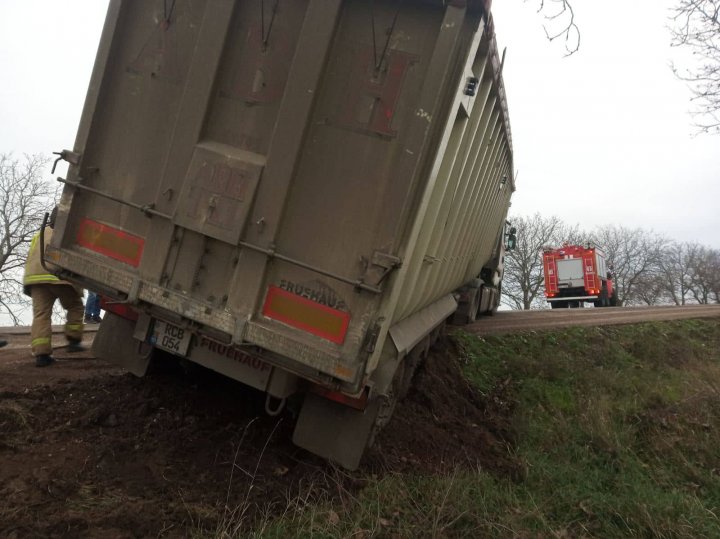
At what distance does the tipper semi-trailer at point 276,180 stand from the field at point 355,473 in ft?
1.61

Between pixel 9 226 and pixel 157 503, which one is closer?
pixel 157 503

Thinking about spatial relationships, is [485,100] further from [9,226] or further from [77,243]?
[9,226]

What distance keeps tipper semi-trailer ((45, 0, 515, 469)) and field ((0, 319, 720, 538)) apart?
1.61ft

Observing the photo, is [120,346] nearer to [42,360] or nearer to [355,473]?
[42,360]

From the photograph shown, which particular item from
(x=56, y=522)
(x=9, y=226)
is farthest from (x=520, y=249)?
(x=56, y=522)

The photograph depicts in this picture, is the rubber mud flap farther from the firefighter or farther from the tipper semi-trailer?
the firefighter

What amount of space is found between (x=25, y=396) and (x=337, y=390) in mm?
2874

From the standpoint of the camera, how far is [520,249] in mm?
39250

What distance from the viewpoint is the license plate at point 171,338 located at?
11.0 ft

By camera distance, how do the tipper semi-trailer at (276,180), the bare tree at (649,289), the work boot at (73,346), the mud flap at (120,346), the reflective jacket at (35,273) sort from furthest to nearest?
the bare tree at (649,289) < the work boot at (73,346) < the reflective jacket at (35,273) < the mud flap at (120,346) < the tipper semi-trailer at (276,180)

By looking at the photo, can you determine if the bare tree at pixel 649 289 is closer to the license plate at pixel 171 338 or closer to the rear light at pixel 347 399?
the rear light at pixel 347 399

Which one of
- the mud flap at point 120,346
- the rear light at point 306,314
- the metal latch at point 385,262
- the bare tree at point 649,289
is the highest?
the bare tree at point 649,289

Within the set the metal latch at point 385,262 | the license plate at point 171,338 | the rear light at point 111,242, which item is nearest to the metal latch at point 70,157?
the rear light at point 111,242

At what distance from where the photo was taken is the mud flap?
3.94 metres
